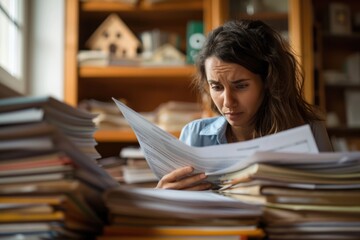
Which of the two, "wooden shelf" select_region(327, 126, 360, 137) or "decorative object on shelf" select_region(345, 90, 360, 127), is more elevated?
"decorative object on shelf" select_region(345, 90, 360, 127)

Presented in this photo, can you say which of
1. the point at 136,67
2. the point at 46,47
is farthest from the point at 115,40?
the point at 46,47

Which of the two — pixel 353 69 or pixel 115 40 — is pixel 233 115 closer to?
pixel 115 40

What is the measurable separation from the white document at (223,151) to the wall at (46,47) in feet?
5.41

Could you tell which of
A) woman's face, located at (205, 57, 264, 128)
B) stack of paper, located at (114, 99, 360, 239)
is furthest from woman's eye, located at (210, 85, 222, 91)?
stack of paper, located at (114, 99, 360, 239)

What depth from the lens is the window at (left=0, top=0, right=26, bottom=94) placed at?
6.94 feet

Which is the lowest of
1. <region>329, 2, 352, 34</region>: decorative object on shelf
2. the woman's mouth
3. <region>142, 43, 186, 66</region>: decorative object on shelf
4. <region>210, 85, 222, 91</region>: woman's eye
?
the woman's mouth

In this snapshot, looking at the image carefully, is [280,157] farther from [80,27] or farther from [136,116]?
[80,27]

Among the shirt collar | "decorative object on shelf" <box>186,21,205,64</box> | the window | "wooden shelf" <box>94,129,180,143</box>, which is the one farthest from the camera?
"decorative object on shelf" <box>186,21,205,64</box>

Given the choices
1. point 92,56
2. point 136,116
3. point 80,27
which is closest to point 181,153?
point 136,116

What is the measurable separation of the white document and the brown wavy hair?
0.41m

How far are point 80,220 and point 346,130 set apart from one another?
120 inches

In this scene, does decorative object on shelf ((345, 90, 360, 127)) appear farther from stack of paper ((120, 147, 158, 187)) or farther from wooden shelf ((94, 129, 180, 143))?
stack of paper ((120, 147, 158, 187))

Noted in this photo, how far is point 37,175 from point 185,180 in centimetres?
33

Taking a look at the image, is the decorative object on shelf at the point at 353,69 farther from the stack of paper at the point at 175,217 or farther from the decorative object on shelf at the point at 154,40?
the stack of paper at the point at 175,217
